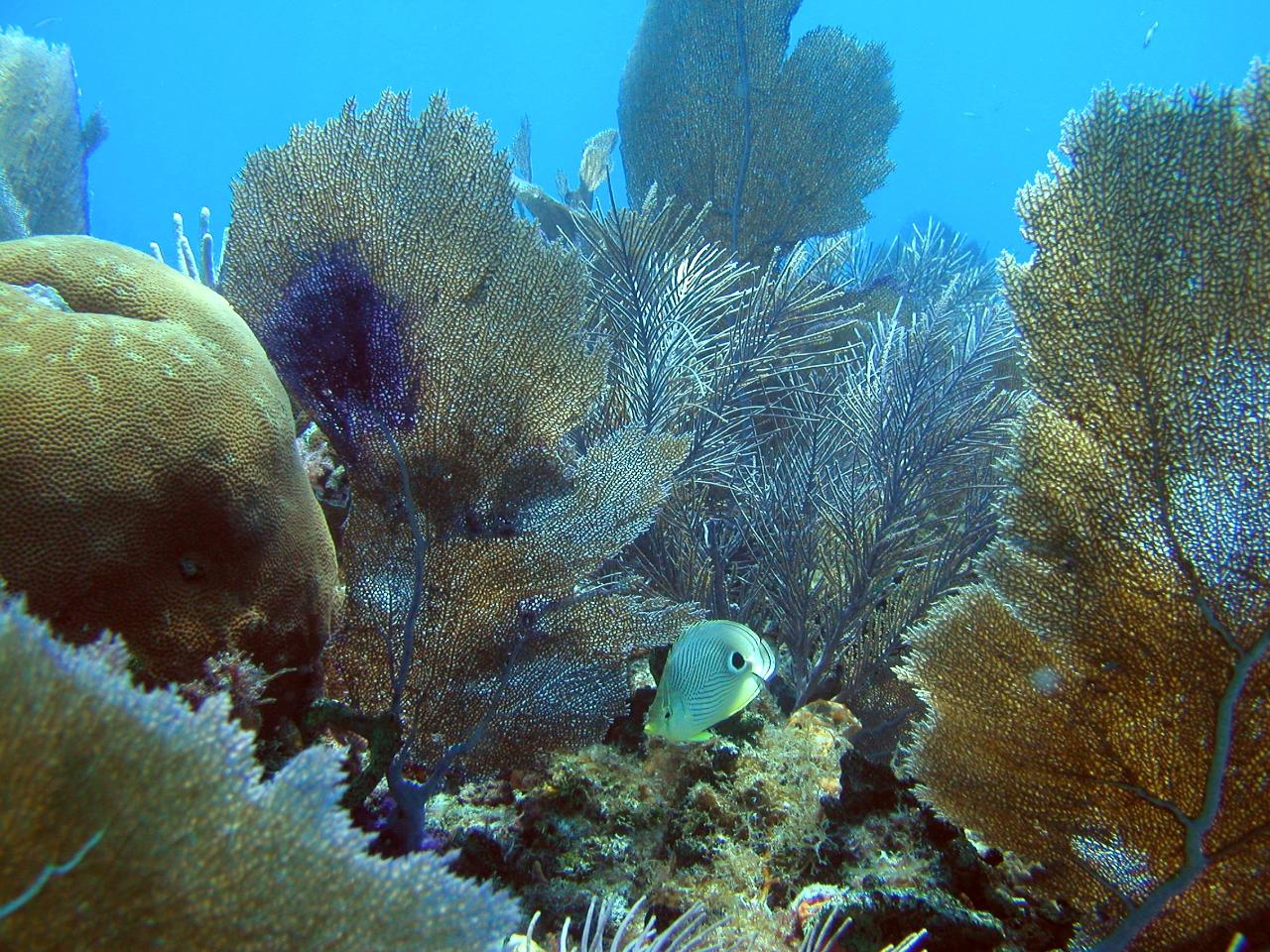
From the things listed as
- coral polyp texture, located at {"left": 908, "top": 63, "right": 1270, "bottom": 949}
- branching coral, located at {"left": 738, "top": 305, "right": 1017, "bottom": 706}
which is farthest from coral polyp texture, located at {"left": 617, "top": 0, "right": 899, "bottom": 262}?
coral polyp texture, located at {"left": 908, "top": 63, "right": 1270, "bottom": 949}

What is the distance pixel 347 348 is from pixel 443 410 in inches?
17.0

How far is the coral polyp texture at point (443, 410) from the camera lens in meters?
2.61

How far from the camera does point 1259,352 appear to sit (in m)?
1.97

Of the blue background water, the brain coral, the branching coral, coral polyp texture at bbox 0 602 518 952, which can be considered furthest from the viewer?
the blue background water

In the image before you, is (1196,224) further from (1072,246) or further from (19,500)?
(19,500)

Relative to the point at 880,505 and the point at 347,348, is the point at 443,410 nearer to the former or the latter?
the point at 347,348

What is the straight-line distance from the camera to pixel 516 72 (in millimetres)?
A: 117188

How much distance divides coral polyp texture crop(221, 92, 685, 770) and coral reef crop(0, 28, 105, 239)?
8.00 metres

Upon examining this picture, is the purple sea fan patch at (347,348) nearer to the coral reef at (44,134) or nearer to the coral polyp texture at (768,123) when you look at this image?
the coral polyp texture at (768,123)

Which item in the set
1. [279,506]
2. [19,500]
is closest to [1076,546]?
[279,506]

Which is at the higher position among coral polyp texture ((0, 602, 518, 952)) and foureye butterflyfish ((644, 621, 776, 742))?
foureye butterflyfish ((644, 621, 776, 742))

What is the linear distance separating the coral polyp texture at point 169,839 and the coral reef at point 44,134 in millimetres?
9791

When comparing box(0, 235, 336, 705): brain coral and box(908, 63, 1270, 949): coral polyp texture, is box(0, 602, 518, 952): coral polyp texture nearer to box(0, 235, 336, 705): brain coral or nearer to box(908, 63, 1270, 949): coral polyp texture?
box(0, 235, 336, 705): brain coral

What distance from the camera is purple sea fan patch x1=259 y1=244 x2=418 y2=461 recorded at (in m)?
2.59
